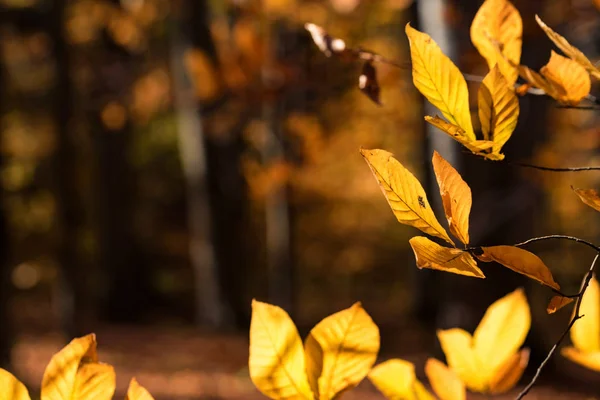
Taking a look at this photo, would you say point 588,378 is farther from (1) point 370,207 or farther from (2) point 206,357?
(1) point 370,207

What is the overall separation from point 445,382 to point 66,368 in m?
0.28

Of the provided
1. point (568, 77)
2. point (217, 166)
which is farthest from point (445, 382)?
point (217, 166)

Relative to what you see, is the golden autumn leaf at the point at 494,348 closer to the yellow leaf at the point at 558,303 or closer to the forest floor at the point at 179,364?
the yellow leaf at the point at 558,303

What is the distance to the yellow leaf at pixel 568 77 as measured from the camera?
50cm

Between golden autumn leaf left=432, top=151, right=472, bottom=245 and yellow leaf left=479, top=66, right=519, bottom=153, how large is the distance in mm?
56

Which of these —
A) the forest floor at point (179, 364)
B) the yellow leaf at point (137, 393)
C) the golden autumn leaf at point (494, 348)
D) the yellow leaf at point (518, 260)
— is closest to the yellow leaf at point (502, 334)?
the golden autumn leaf at point (494, 348)

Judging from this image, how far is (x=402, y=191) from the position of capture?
0.42 meters

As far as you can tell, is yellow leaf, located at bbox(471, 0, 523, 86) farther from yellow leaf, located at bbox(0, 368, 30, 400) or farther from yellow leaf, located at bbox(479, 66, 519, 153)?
yellow leaf, located at bbox(0, 368, 30, 400)

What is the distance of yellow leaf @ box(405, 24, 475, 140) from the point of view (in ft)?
1.52

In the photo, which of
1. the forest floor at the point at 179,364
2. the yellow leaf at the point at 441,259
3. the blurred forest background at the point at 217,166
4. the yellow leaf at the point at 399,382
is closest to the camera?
the yellow leaf at the point at 441,259

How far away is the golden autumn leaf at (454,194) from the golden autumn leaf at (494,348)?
15 cm

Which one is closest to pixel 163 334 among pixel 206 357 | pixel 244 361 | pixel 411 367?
pixel 206 357

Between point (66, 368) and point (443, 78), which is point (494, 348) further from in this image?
point (66, 368)

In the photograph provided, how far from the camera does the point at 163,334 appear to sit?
7266 millimetres
